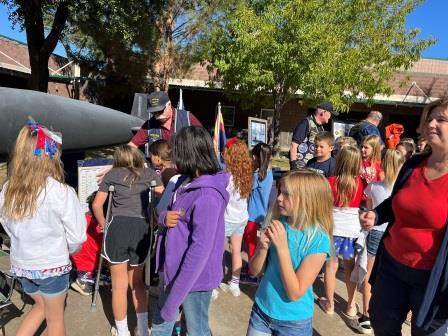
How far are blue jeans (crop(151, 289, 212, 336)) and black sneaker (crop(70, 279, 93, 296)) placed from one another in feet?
5.75

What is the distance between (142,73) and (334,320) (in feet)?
51.8

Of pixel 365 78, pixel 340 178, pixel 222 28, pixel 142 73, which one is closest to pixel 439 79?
pixel 365 78

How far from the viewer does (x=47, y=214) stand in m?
2.34

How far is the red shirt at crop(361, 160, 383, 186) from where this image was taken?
Result: 4027mm

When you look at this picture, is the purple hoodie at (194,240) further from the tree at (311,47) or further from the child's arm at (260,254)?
the tree at (311,47)

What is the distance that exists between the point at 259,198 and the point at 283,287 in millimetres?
2326

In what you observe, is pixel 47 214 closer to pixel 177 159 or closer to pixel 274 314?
pixel 177 159

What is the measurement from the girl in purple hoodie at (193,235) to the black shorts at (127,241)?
0.84 metres

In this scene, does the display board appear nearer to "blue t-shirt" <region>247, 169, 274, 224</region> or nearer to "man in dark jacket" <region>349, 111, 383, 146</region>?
"blue t-shirt" <region>247, 169, 274, 224</region>

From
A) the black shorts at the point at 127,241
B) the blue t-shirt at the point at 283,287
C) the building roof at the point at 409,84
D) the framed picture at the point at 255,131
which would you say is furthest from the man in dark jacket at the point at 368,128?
the building roof at the point at 409,84

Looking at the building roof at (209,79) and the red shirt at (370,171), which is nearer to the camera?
the red shirt at (370,171)

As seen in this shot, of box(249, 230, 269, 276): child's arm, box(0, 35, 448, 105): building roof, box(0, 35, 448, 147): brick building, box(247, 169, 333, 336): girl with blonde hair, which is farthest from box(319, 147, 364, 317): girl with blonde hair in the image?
box(0, 35, 448, 147): brick building

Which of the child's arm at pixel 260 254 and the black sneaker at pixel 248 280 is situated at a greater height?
the child's arm at pixel 260 254

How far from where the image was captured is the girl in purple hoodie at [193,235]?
2.02 meters
